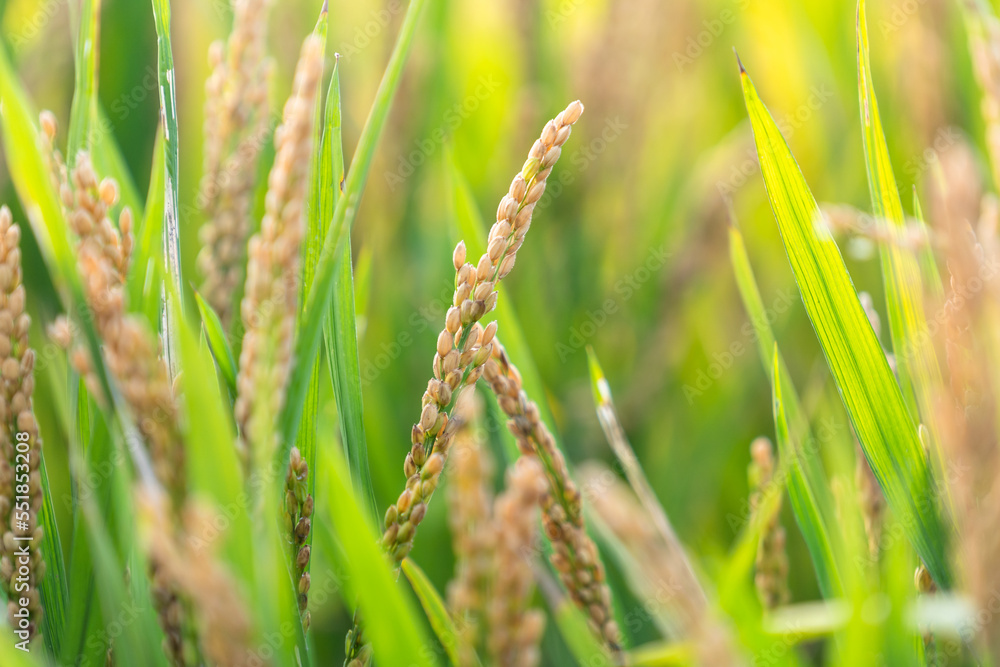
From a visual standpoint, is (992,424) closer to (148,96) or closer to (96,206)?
(96,206)

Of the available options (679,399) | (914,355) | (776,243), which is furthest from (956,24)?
(914,355)

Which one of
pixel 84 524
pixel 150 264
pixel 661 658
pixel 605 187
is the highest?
pixel 605 187

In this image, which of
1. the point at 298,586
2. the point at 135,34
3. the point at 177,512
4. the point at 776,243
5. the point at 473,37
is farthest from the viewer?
the point at 473,37

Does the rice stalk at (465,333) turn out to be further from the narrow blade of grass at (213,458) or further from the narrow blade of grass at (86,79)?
the narrow blade of grass at (86,79)

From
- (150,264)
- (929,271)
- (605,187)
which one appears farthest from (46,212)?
(605,187)

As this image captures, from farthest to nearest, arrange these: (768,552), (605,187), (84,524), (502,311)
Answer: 1. (605,187)
2. (502,311)
3. (768,552)
4. (84,524)

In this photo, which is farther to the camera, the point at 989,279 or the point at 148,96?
the point at 148,96

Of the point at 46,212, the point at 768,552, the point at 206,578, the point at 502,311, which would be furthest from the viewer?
the point at 502,311

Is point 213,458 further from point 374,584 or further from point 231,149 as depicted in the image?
point 231,149
